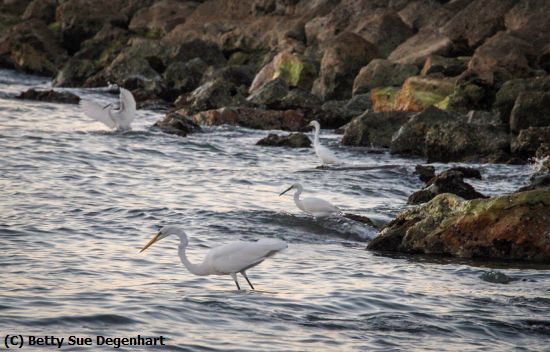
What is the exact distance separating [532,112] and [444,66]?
6.83 meters

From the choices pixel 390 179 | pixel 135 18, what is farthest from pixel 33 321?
pixel 135 18

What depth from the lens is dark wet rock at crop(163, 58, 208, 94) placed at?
3422 cm

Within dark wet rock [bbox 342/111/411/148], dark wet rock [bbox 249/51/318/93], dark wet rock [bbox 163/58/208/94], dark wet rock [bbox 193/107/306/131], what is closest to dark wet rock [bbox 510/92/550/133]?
dark wet rock [bbox 342/111/411/148]

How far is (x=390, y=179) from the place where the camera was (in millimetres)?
18094

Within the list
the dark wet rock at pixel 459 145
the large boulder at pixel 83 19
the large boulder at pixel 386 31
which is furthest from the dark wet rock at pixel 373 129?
the large boulder at pixel 83 19

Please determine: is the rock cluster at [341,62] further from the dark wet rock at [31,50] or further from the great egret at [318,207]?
the great egret at [318,207]

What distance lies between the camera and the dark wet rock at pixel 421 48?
1210 inches

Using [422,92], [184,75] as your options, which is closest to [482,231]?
[422,92]

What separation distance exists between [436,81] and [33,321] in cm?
1917

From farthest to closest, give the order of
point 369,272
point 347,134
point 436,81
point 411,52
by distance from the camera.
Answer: point 411,52
point 436,81
point 347,134
point 369,272

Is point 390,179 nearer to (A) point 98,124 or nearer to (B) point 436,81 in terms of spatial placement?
(B) point 436,81

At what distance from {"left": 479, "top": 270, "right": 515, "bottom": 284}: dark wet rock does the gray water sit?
96mm

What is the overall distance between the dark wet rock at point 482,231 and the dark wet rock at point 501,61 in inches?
527

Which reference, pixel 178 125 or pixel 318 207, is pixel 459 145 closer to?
pixel 178 125
